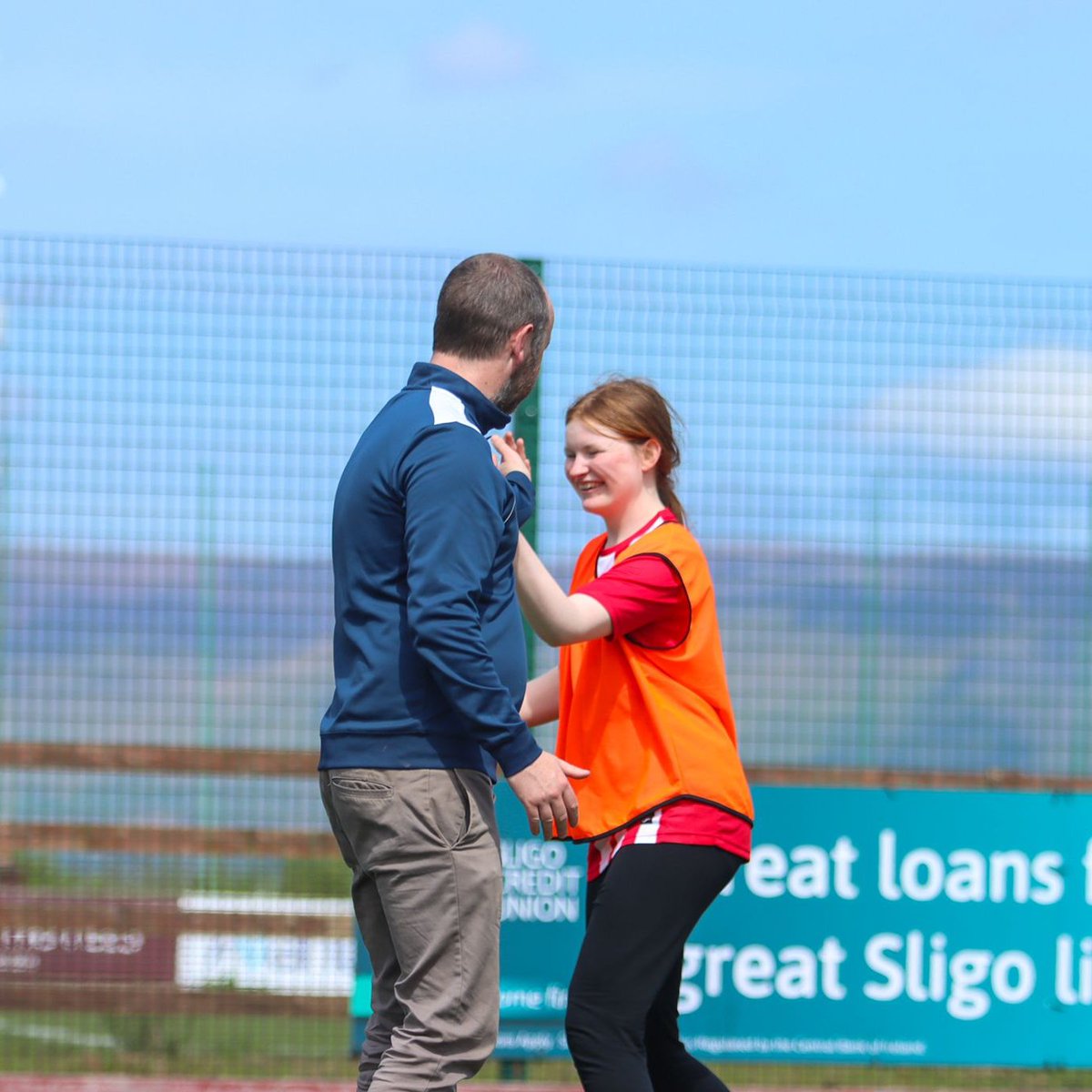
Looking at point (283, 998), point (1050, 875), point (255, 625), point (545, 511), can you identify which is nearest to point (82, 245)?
point (255, 625)

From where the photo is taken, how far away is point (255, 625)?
573 centimetres

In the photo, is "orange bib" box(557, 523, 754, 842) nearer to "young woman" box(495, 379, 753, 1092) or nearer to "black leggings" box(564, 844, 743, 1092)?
"young woman" box(495, 379, 753, 1092)

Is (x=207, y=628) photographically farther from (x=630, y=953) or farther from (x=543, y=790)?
(x=543, y=790)

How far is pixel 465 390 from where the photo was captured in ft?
9.80

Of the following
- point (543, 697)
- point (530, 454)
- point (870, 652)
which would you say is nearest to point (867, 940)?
point (870, 652)

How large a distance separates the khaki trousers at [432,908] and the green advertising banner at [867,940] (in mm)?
2579

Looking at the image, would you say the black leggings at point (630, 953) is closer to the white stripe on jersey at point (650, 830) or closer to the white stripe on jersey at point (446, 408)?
the white stripe on jersey at point (650, 830)

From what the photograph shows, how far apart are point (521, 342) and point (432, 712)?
2.35ft

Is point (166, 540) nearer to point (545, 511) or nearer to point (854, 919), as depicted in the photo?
point (545, 511)

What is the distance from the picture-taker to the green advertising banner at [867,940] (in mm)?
5477

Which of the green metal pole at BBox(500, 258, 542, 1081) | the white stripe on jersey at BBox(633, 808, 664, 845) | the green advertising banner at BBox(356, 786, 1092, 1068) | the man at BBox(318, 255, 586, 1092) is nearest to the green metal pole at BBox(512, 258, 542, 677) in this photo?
the green metal pole at BBox(500, 258, 542, 1081)

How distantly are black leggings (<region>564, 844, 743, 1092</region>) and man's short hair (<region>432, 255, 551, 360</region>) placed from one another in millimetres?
1093

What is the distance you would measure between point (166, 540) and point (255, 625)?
43 cm

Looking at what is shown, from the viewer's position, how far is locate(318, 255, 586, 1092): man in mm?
2793
